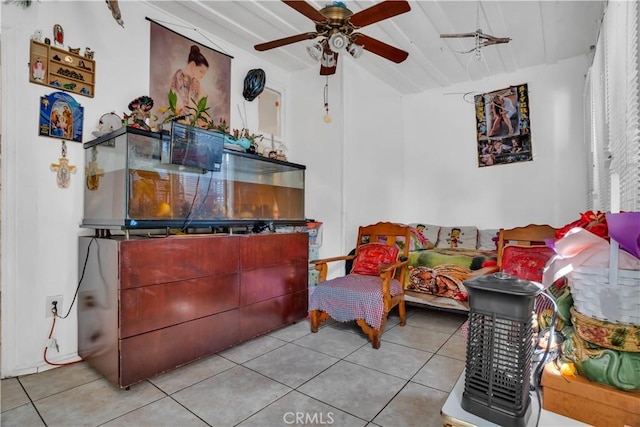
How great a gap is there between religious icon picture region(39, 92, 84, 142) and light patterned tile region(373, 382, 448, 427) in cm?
280

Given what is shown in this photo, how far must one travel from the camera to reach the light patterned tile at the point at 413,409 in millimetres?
1694

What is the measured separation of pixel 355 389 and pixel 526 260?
1.77 metres

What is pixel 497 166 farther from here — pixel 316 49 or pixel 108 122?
pixel 108 122

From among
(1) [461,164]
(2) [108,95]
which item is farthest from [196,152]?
(1) [461,164]

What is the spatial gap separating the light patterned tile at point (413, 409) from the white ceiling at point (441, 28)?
304cm

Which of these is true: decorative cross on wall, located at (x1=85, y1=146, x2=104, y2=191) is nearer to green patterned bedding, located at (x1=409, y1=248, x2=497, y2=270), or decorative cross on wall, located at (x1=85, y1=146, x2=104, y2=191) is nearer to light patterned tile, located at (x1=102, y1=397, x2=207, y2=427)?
light patterned tile, located at (x1=102, y1=397, x2=207, y2=427)

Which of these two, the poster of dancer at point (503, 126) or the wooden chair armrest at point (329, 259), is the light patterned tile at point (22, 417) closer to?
the wooden chair armrest at point (329, 259)

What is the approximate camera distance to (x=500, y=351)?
0.89 metres

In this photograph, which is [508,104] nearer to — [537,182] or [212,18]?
[537,182]

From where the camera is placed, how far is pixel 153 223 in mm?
2197

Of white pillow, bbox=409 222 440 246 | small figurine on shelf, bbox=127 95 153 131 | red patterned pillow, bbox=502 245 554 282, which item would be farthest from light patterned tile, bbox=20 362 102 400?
white pillow, bbox=409 222 440 246

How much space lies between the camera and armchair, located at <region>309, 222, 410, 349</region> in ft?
8.73

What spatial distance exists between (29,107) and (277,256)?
2.11m

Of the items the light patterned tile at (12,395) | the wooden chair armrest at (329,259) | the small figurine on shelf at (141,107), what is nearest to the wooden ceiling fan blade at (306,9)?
the small figurine on shelf at (141,107)
